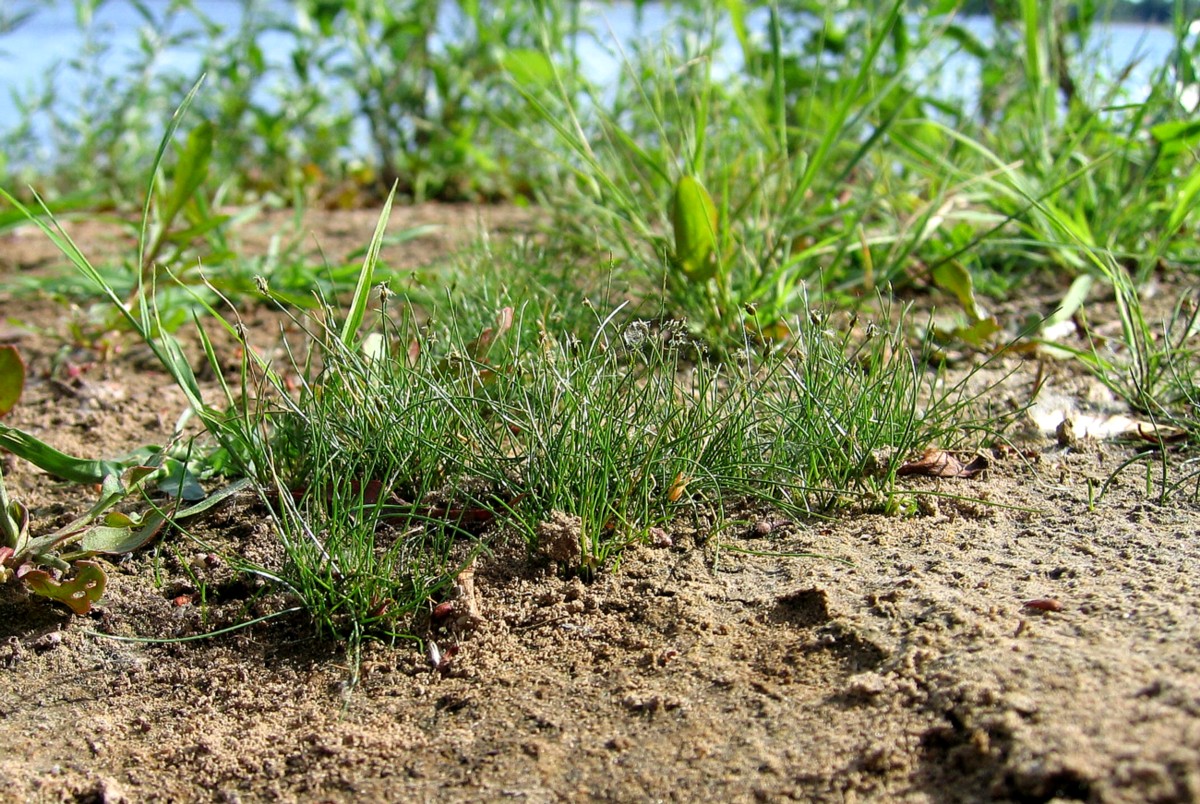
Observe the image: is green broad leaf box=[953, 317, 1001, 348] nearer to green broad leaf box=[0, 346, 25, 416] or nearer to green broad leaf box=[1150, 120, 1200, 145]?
green broad leaf box=[1150, 120, 1200, 145]

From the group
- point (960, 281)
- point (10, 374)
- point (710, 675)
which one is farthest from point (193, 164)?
point (710, 675)

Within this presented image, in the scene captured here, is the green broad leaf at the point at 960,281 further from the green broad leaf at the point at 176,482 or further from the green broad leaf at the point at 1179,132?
the green broad leaf at the point at 176,482

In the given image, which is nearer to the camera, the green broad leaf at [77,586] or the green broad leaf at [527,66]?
the green broad leaf at [77,586]

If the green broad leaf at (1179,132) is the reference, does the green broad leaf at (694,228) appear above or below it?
below

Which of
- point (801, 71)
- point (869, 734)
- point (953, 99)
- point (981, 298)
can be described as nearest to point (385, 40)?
point (801, 71)

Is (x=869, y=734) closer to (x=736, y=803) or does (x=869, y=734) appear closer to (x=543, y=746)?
(x=736, y=803)

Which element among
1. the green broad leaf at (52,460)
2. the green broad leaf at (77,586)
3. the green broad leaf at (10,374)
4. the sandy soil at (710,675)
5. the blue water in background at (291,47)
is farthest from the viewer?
the blue water in background at (291,47)

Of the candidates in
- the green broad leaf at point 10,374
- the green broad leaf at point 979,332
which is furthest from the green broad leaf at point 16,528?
the green broad leaf at point 979,332

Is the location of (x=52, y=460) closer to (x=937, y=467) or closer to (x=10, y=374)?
(x=10, y=374)
